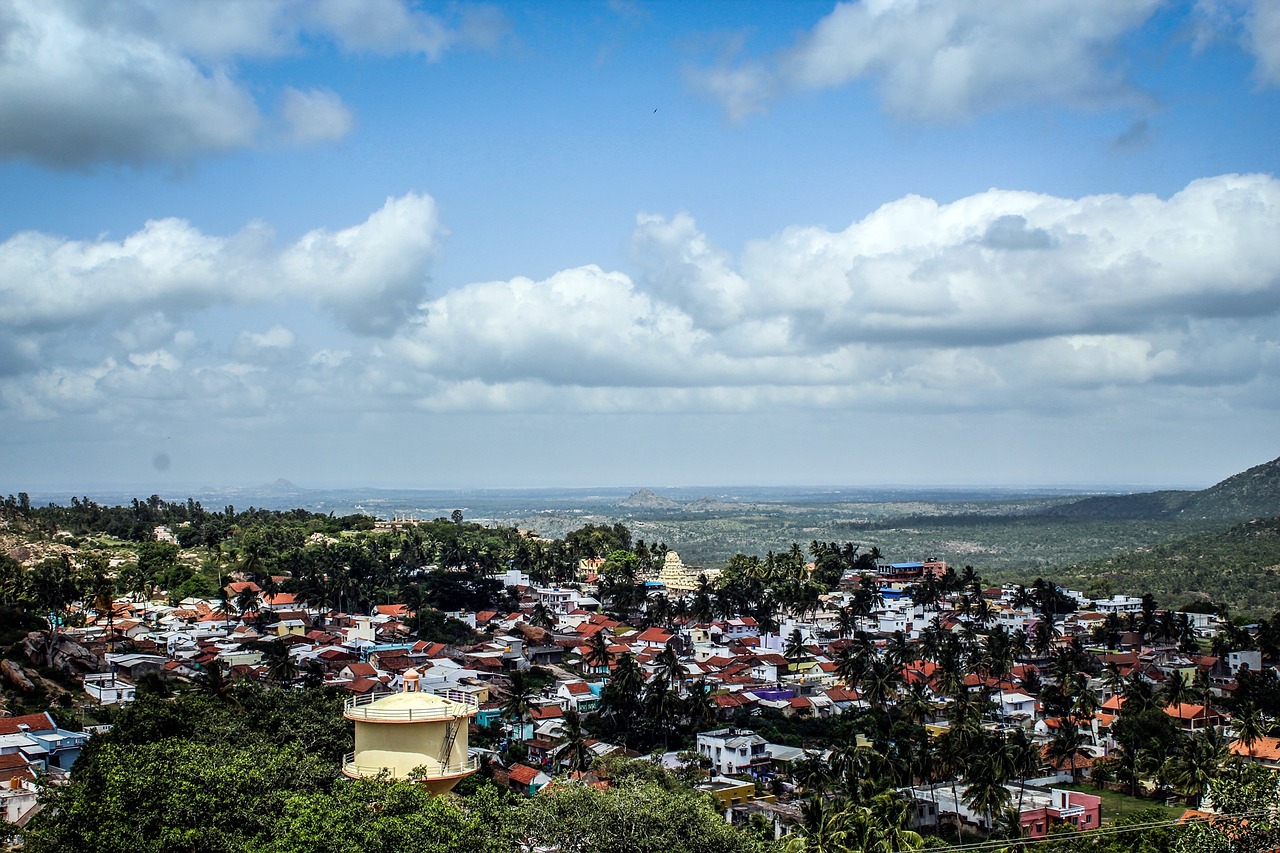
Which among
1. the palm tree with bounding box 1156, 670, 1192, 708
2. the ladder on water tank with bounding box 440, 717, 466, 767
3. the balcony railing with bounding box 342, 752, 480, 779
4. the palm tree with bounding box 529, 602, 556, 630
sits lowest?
the palm tree with bounding box 1156, 670, 1192, 708

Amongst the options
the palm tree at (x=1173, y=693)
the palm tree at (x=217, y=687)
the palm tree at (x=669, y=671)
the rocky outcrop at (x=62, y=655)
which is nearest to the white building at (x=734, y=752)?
the palm tree at (x=669, y=671)

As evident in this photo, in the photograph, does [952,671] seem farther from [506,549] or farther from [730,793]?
[506,549]

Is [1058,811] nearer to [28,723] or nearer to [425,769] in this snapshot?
[425,769]

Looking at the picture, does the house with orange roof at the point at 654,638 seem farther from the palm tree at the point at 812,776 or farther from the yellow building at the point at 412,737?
the yellow building at the point at 412,737

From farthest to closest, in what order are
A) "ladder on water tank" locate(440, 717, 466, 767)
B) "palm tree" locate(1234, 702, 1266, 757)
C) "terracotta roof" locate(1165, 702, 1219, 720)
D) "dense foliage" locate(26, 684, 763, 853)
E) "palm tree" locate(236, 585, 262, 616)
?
"palm tree" locate(236, 585, 262, 616) → "terracotta roof" locate(1165, 702, 1219, 720) → "palm tree" locate(1234, 702, 1266, 757) → "ladder on water tank" locate(440, 717, 466, 767) → "dense foliage" locate(26, 684, 763, 853)

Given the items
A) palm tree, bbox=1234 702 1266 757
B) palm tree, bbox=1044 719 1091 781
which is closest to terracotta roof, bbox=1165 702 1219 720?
palm tree, bbox=1234 702 1266 757

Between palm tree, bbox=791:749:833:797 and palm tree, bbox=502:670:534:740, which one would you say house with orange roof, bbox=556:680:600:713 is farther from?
palm tree, bbox=791:749:833:797
